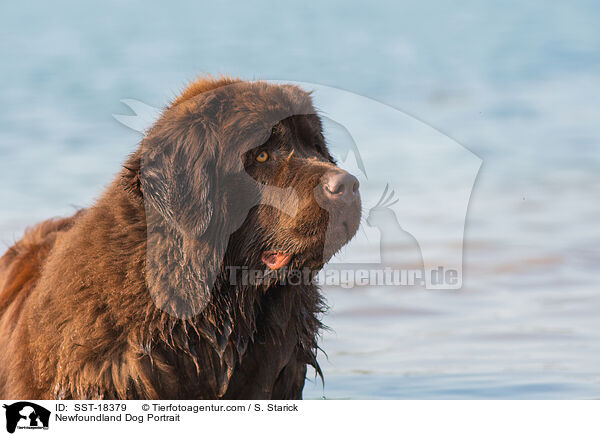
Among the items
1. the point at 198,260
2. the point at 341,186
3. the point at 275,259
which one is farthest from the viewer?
the point at 275,259

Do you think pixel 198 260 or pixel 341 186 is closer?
pixel 341 186

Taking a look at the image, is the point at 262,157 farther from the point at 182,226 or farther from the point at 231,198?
the point at 182,226

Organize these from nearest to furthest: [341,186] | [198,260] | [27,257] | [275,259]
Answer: [341,186], [198,260], [275,259], [27,257]

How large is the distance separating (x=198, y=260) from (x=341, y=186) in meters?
0.86

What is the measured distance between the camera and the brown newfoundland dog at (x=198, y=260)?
382 cm
